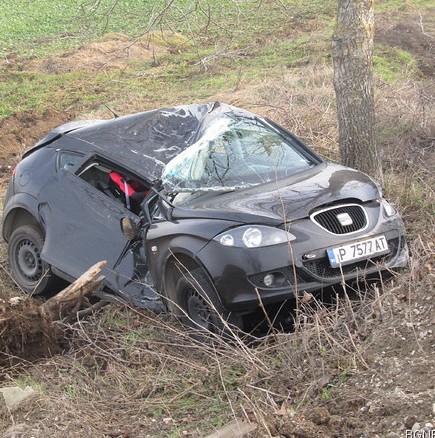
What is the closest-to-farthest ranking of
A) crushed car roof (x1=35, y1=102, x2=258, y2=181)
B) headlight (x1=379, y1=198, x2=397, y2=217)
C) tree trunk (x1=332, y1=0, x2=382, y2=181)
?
headlight (x1=379, y1=198, x2=397, y2=217) < crushed car roof (x1=35, y1=102, x2=258, y2=181) < tree trunk (x1=332, y1=0, x2=382, y2=181)

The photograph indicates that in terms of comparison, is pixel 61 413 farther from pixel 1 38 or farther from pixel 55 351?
pixel 1 38

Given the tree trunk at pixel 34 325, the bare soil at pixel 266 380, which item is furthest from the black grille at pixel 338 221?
the tree trunk at pixel 34 325

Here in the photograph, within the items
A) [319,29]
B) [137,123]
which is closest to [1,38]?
[319,29]

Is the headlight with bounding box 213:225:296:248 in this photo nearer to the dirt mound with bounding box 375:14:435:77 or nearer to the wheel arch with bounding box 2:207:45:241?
the wheel arch with bounding box 2:207:45:241

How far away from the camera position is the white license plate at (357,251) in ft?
18.6

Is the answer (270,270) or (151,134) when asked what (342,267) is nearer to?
(270,270)

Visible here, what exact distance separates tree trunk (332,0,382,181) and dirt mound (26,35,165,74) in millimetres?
12107

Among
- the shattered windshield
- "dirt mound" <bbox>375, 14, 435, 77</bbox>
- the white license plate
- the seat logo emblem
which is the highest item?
the shattered windshield

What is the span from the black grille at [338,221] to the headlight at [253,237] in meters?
0.32

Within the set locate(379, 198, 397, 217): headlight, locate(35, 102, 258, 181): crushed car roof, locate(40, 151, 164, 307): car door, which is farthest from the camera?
locate(35, 102, 258, 181): crushed car roof

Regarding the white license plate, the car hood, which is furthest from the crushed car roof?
the white license plate

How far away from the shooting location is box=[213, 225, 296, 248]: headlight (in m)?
5.62

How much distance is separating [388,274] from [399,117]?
18.3 ft

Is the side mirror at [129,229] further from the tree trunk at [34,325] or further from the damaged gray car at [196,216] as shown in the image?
the tree trunk at [34,325]
